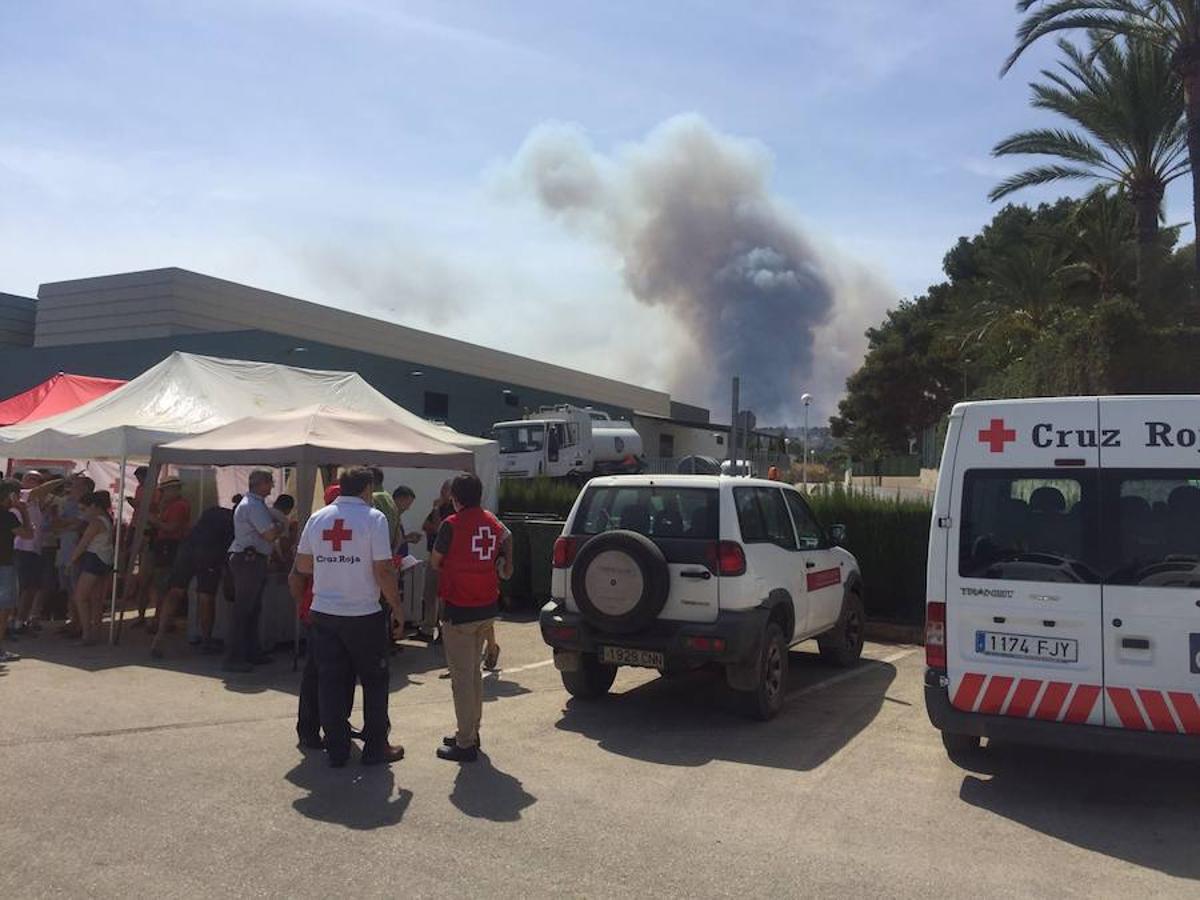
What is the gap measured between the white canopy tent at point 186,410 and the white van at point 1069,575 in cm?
657

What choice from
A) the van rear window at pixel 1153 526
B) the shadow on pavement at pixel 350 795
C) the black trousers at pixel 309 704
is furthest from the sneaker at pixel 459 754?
the van rear window at pixel 1153 526

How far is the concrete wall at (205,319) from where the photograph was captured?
33.9 m

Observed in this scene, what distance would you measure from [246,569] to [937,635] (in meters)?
6.08

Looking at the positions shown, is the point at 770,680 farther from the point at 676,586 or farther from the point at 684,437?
the point at 684,437

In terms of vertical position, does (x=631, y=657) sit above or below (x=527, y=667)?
above

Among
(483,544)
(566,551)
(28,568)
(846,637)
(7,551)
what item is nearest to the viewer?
(483,544)

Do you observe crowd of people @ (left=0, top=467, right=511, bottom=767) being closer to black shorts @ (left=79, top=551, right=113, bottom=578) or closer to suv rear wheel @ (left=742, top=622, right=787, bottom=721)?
black shorts @ (left=79, top=551, right=113, bottom=578)

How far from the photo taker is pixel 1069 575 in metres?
5.48

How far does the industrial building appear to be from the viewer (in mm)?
31562

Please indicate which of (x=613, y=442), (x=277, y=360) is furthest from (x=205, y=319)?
(x=613, y=442)

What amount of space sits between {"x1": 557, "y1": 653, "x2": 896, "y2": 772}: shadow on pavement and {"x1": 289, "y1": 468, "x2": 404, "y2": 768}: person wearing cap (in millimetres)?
1639

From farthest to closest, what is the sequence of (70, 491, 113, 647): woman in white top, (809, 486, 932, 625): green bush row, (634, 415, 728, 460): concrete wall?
(634, 415, 728, 460): concrete wall
(809, 486, 932, 625): green bush row
(70, 491, 113, 647): woman in white top

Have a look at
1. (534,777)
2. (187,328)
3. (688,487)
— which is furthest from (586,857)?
(187,328)

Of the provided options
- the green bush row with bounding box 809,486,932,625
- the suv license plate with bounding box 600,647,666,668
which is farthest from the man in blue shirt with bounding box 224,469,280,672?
the green bush row with bounding box 809,486,932,625
